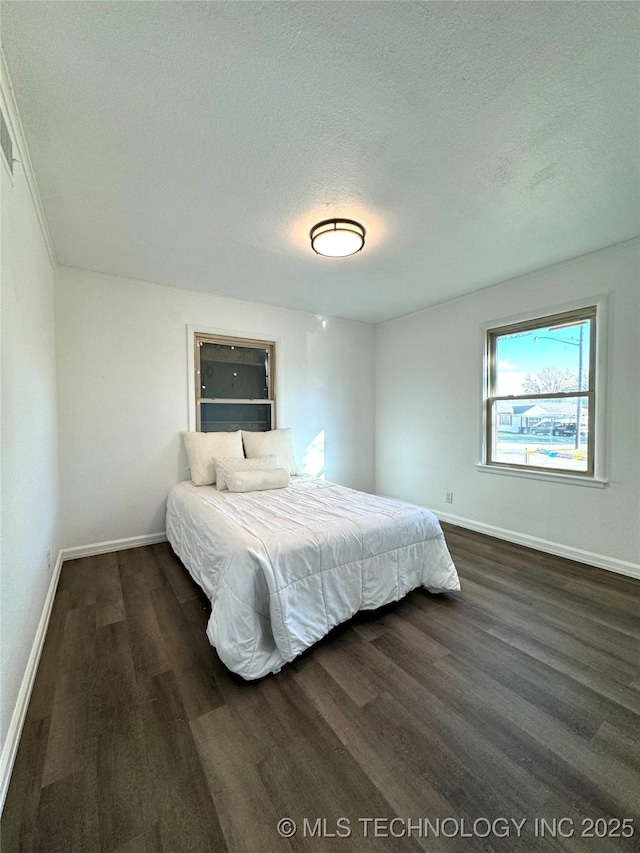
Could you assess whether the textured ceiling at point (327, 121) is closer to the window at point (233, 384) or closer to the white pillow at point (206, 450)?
the window at point (233, 384)

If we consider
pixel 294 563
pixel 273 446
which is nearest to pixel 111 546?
pixel 273 446

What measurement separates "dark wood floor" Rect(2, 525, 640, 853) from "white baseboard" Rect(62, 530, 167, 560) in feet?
3.35

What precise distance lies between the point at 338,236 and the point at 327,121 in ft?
2.37

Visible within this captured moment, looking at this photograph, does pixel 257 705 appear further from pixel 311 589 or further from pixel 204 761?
pixel 311 589

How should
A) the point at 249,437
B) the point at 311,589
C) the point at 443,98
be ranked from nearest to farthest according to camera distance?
the point at 443,98 < the point at 311,589 < the point at 249,437

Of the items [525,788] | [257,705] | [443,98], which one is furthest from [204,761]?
[443,98]

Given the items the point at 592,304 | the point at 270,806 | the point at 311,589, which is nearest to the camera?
the point at 270,806

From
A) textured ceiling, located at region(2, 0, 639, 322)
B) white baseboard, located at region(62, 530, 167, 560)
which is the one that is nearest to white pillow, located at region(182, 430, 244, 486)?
white baseboard, located at region(62, 530, 167, 560)

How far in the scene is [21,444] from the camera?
5.16 ft

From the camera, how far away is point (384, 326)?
4.69 m

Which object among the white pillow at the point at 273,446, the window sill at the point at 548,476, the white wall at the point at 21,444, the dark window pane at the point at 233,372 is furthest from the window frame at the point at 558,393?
the white wall at the point at 21,444

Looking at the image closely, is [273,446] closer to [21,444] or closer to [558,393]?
[21,444]

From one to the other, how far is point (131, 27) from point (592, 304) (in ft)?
11.0

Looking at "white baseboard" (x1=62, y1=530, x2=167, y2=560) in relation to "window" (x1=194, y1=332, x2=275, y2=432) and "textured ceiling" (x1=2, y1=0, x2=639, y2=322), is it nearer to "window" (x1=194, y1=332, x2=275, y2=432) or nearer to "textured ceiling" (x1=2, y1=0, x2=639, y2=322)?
"window" (x1=194, y1=332, x2=275, y2=432)
